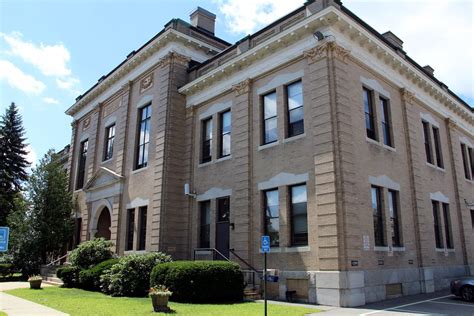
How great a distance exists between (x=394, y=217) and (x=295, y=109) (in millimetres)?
6442

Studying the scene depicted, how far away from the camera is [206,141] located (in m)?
21.9

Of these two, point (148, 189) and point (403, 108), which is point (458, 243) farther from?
point (148, 189)

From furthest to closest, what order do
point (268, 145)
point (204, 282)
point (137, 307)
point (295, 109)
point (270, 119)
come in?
point (270, 119) < point (268, 145) < point (295, 109) < point (204, 282) < point (137, 307)

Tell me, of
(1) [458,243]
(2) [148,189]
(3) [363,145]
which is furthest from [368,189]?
(2) [148,189]

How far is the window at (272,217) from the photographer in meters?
16.6

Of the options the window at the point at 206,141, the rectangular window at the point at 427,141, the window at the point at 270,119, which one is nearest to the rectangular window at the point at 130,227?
the window at the point at 206,141

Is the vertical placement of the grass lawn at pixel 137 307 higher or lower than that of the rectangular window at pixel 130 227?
lower

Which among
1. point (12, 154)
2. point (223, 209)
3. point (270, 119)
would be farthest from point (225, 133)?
point (12, 154)

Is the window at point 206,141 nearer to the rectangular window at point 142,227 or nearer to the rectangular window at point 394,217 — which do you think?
the rectangular window at point 142,227

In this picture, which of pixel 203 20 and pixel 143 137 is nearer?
pixel 143 137

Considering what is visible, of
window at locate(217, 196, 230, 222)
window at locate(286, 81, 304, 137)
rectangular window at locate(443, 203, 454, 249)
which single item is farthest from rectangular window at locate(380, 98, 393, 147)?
window at locate(217, 196, 230, 222)

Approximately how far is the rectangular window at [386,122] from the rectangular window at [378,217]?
2930mm

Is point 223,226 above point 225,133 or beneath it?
beneath

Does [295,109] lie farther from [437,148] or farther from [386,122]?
[437,148]
